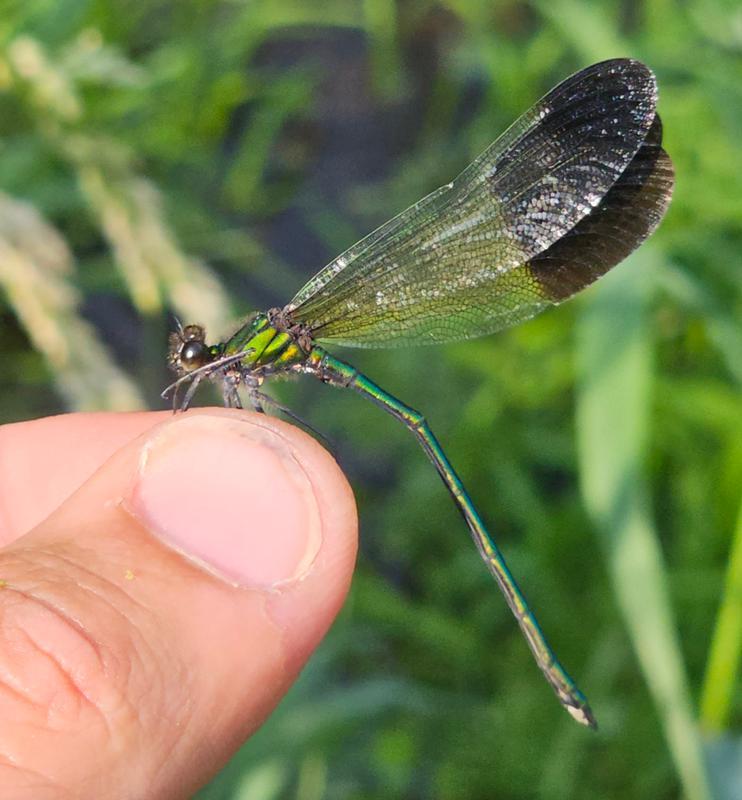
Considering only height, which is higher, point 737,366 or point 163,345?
point 163,345

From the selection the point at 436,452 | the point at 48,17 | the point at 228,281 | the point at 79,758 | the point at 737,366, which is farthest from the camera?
the point at 228,281

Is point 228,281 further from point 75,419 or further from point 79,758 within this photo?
point 79,758

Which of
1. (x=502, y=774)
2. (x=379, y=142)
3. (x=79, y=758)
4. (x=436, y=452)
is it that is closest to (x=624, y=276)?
(x=436, y=452)

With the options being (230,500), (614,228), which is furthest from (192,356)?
(614,228)

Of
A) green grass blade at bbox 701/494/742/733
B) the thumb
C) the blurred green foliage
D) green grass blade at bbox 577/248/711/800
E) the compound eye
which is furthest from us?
the blurred green foliage

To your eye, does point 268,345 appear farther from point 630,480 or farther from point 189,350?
point 630,480

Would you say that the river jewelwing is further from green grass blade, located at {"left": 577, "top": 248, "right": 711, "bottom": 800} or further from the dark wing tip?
green grass blade, located at {"left": 577, "top": 248, "right": 711, "bottom": 800}

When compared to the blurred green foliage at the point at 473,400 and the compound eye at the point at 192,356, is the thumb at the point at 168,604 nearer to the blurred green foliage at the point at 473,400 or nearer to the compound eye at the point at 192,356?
the compound eye at the point at 192,356

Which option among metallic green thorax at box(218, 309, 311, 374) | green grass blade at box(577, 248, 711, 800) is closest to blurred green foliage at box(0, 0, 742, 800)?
green grass blade at box(577, 248, 711, 800)
